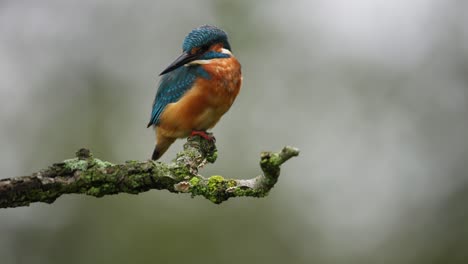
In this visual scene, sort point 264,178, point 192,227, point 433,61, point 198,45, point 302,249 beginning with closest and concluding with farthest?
point 264,178, point 198,45, point 192,227, point 302,249, point 433,61

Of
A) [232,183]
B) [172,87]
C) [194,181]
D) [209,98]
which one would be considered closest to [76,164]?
[194,181]

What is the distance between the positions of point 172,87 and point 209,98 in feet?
1.33

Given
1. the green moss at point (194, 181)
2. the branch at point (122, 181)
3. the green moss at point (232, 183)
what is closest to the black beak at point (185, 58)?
the branch at point (122, 181)

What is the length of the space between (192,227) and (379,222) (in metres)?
2.92

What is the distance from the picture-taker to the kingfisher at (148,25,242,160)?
4.70 meters

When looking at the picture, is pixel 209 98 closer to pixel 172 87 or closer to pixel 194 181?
pixel 172 87

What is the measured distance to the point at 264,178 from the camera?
2729 mm

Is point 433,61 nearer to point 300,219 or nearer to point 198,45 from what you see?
point 300,219

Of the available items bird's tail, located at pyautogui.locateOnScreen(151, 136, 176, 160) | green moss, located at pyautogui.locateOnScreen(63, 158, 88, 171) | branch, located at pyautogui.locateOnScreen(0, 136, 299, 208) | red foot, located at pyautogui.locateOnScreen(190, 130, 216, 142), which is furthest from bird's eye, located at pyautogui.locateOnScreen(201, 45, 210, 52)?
green moss, located at pyautogui.locateOnScreen(63, 158, 88, 171)

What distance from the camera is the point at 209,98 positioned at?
475cm

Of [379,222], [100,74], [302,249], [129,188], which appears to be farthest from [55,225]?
[129,188]

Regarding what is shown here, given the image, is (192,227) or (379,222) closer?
(192,227)

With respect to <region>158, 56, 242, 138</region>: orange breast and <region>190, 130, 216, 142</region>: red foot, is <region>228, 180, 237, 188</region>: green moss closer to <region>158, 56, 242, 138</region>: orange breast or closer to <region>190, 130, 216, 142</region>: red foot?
<region>190, 130, 216, 142</region>: red foot

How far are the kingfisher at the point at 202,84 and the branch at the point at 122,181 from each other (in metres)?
1.58
